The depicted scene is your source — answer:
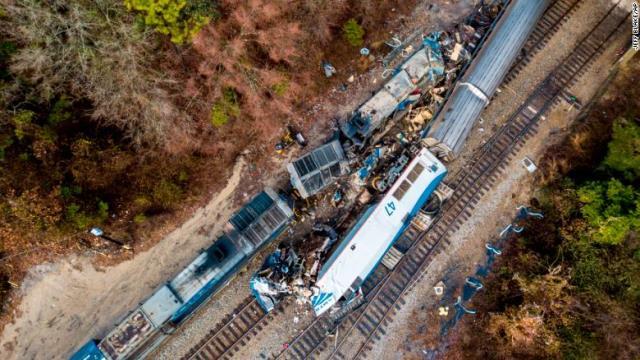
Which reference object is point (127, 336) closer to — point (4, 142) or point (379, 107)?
point (4, 142)

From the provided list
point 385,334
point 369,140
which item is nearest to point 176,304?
point 385,334

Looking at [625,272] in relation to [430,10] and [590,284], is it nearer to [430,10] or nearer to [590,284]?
[590,284]

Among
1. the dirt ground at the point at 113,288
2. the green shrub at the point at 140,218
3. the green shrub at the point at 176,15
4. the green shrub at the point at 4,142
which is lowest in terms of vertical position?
the dirt ground at the point at 113,288

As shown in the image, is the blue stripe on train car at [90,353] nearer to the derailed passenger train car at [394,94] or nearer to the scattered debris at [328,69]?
the derailed passenger train car at [394,94]

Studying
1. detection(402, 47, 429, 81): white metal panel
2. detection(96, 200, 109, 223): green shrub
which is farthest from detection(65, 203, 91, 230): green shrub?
detection(402, 47, 429, 81): white metal panel

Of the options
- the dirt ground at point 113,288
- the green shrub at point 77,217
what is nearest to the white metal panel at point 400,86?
the dirt ground at point 113,288
